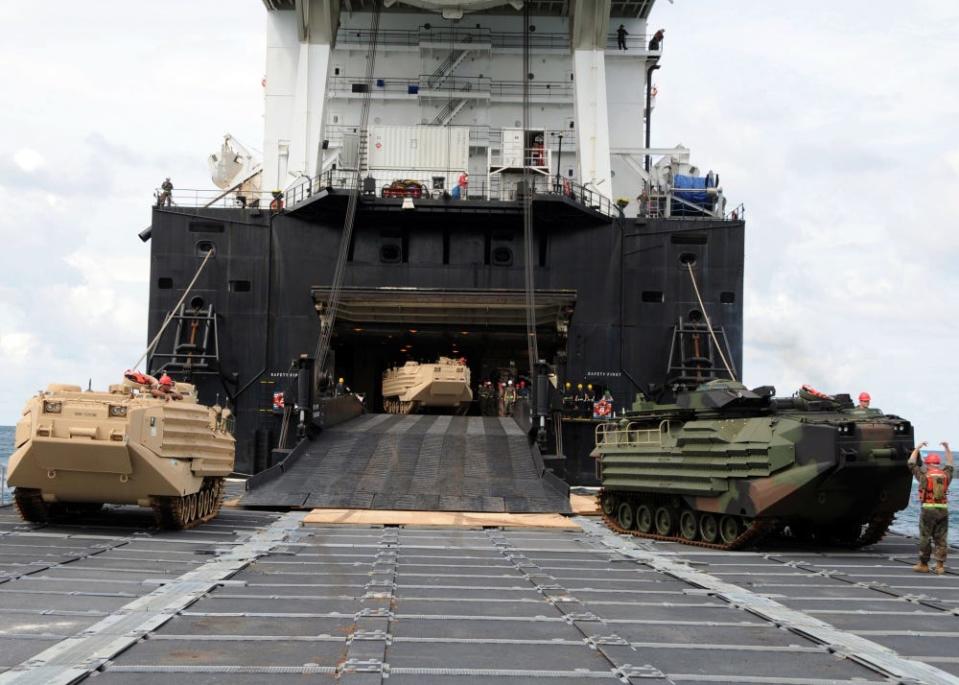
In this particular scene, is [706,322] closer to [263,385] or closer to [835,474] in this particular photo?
[263,385]

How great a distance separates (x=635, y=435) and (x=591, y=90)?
18.0 metres

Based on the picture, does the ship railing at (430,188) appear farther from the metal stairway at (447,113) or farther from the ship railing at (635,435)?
the ship railing at (635,435)

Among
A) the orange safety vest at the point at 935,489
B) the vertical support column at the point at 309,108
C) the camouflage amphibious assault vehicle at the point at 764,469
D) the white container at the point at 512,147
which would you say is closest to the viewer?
the orange safety vest at the point at 935,489

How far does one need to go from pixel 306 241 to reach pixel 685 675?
25576 mm

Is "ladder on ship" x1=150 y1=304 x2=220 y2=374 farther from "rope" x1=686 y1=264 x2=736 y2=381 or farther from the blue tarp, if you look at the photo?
the blue tarp

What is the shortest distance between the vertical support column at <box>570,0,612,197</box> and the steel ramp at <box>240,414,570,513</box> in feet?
34.5

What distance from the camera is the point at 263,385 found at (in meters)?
30.0

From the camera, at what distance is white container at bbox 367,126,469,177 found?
110 feet

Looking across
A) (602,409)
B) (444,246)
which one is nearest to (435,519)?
(602,409)

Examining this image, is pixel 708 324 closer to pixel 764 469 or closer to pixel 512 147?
pixel 512 147

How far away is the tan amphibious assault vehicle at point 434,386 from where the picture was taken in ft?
115

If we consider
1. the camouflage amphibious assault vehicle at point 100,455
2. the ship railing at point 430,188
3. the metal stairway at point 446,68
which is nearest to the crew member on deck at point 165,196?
the ship railing at point 430,188

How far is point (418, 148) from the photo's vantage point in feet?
111

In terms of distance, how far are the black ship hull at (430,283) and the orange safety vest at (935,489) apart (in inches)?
678
